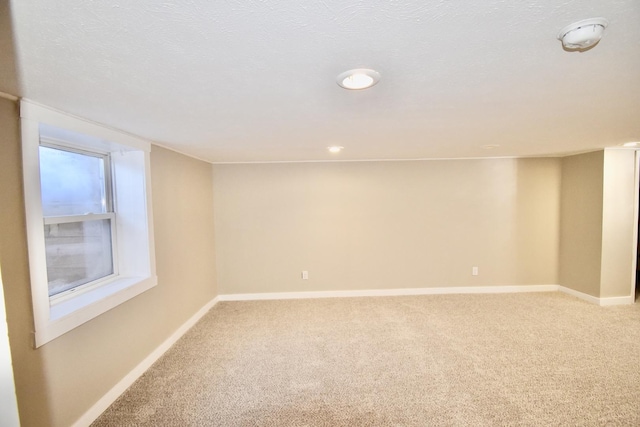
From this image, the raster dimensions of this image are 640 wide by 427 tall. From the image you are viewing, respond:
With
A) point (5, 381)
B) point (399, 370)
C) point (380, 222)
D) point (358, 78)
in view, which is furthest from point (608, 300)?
point (5, 381)

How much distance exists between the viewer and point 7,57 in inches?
40.3

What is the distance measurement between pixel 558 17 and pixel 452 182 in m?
3.51

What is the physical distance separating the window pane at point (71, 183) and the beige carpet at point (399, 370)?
1.51 metres

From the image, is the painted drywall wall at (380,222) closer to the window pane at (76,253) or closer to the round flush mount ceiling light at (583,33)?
the window pane at (76,253)

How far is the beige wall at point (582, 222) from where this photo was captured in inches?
143

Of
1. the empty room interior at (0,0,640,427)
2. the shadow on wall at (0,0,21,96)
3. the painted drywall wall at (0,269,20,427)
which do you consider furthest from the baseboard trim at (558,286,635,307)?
the shadow on wall at (0,0,21,96)

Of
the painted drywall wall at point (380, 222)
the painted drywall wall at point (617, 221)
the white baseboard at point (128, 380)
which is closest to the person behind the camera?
the white baseboard at point (128, 380)

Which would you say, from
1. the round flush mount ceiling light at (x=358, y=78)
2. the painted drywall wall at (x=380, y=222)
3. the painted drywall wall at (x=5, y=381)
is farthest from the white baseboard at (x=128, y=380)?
the round flush mount ceiling light at (x=358, y=78)

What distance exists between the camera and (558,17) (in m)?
0.87

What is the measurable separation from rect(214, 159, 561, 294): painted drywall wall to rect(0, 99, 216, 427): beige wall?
64 cm

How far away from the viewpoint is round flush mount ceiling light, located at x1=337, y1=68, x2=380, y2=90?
1.19m

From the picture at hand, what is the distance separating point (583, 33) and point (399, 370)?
8.07ft

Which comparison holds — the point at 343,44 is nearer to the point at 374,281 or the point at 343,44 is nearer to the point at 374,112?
the point at 374,112

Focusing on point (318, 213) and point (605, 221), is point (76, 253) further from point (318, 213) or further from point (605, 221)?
point (605, 221)
